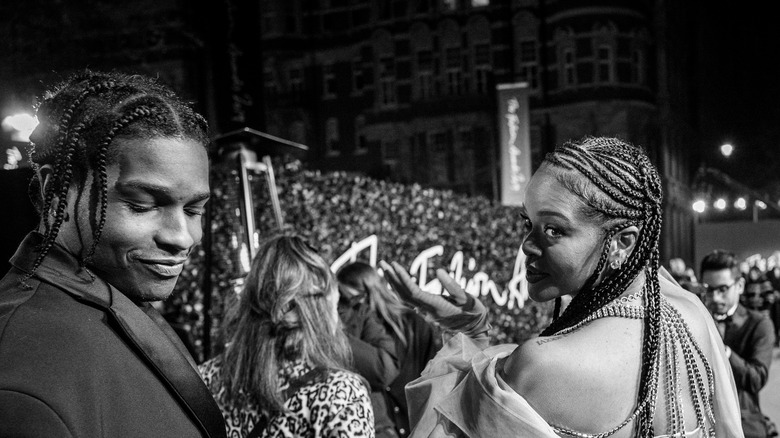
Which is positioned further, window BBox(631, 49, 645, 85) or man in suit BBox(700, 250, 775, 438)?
window BBox(631, 49, 645, 85)

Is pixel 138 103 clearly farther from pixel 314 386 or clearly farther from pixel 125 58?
pixel 125 58

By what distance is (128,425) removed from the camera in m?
1.17

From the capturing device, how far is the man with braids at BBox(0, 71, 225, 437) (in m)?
1.14

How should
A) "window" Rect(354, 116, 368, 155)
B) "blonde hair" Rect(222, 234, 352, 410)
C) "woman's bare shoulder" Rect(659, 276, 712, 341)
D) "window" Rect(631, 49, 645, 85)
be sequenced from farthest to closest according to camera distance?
"window" Rect(354, 116, 368, 155), "window" Rect(631, 49, 645, 85), "blonde hair" Rect(222, 234, 352, 410), "woman's bare shoulder" Rect(659, 276, 712, 341)

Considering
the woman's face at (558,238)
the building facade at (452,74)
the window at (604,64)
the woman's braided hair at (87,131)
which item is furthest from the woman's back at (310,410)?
the window at (604,64)

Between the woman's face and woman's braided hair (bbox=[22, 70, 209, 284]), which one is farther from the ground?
woman's braided hair (bbox=[22, 70, 209, 284])

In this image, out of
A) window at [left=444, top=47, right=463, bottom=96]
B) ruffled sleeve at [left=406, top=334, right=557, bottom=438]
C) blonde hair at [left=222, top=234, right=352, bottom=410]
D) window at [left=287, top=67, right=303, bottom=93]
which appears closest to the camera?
ruffled sleeve at [left=406, top=334, right=557, bottom=438]

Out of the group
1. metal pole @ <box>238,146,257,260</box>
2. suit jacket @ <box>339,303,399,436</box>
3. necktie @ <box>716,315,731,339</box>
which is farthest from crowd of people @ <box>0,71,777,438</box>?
necktie @ <box>716,315,731,339</box>

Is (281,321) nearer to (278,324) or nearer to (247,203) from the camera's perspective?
(278,324)

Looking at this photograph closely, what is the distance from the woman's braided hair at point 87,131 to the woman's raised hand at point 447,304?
4.69 feet

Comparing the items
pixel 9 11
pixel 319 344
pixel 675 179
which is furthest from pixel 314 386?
pixel 675 179

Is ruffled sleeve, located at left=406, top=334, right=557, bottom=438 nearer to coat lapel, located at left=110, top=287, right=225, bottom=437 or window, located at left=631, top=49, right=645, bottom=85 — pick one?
coat lapel, located at left=110, top=287, right=225, bottom=437

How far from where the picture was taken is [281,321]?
9.32 feet

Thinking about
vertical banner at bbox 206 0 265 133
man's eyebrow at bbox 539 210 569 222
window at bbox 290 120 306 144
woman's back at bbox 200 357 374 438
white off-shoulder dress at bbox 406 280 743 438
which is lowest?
woman's back at bbox 200 357 374 438
